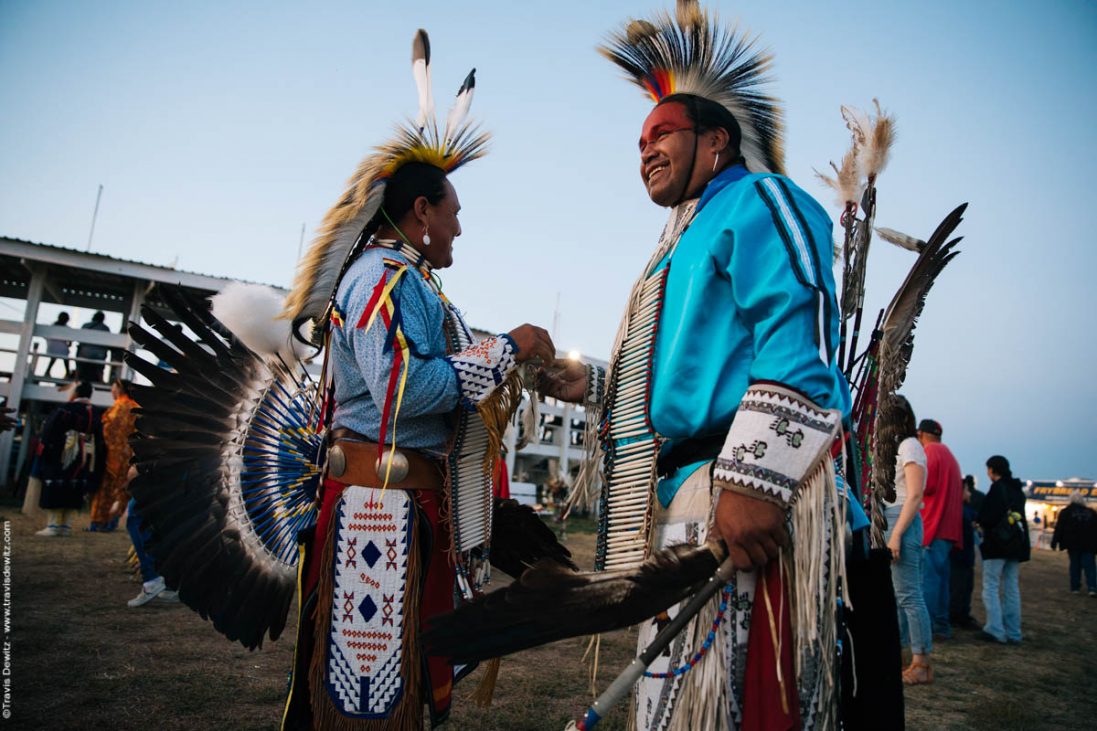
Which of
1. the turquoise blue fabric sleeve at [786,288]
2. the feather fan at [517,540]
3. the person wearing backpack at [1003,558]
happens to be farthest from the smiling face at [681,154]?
the person wearing backpack at [1003,558]

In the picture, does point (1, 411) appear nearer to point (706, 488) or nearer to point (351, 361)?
point (351, 361)

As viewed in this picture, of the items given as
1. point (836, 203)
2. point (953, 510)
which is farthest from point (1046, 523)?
point (836, 203)

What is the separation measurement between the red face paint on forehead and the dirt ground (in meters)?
2.91

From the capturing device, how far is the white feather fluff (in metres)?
2.67

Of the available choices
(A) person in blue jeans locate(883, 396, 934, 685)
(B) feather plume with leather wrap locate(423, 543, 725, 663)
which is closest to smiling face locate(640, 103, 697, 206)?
(B) feather plume with leather wrap locate(423, 543, 725, 663)

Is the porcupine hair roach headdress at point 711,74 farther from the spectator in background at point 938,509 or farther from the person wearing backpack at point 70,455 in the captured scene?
the person wearing backpack at point 70,455

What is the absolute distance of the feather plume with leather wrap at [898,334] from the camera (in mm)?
2410

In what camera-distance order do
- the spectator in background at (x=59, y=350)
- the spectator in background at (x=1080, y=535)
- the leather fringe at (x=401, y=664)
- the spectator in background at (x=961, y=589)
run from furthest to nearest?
the spectator in background at (x=59, y=350) < the spectator in background at (x=1080, y=535) < the spectator in background at (x=961, y=589) < the leather fringe at (x=401, y=664)

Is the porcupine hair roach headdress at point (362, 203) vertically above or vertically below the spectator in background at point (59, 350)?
below

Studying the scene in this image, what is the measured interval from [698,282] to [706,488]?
19.2 inches

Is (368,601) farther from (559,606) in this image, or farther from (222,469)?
(559,606)

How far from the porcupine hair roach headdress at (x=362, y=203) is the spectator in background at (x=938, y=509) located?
18.6 feet

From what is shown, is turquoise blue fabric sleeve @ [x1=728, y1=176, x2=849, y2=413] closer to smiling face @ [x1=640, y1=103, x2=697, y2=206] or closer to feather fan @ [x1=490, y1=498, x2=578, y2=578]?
smiling face @ [x1=640, y1=103, x2=697, y2=206]

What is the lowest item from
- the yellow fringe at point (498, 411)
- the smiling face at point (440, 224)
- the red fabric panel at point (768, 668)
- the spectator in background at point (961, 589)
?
the spectator in background at point (961, 589)
